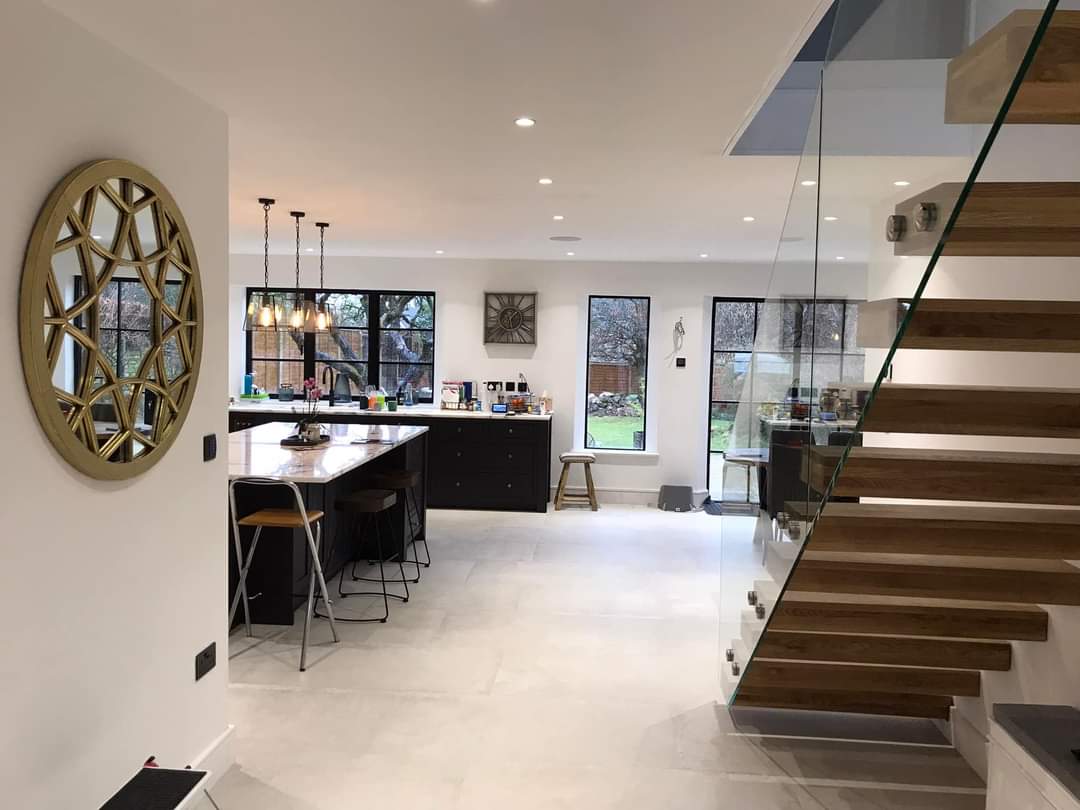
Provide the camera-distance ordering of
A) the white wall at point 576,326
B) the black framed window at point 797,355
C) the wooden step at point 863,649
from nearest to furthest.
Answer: the black framed window at point 797,355 < the wooden step at point 863,649 < the white wall at point 576,326

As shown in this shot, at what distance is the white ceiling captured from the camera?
2.17 m

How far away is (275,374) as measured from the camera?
9234 mm

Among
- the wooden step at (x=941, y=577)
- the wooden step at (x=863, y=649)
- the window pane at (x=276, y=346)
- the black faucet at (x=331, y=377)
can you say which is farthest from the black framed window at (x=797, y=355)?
the window pane at (x=276, y=346)

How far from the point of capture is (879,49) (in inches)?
76.5

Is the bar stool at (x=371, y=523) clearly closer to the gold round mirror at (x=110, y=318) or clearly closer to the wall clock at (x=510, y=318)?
the gold round mirror at (x=110, y=318)

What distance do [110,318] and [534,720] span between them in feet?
7.66

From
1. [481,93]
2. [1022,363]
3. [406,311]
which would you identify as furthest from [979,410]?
[406,311]

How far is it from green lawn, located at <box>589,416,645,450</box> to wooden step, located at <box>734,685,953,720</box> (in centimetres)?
539

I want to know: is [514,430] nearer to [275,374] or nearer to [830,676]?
[275,374]

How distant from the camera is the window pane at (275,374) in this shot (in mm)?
9195

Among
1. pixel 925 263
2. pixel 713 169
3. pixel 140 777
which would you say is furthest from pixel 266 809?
pixel 713 169

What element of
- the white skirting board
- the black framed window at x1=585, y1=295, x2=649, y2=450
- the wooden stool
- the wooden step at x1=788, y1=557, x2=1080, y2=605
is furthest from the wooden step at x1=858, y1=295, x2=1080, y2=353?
the black framed window at x1=585, y1=295, x2=649, y2=450

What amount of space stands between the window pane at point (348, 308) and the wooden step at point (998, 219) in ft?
25.1

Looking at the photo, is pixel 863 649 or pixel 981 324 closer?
pixel 981 324
